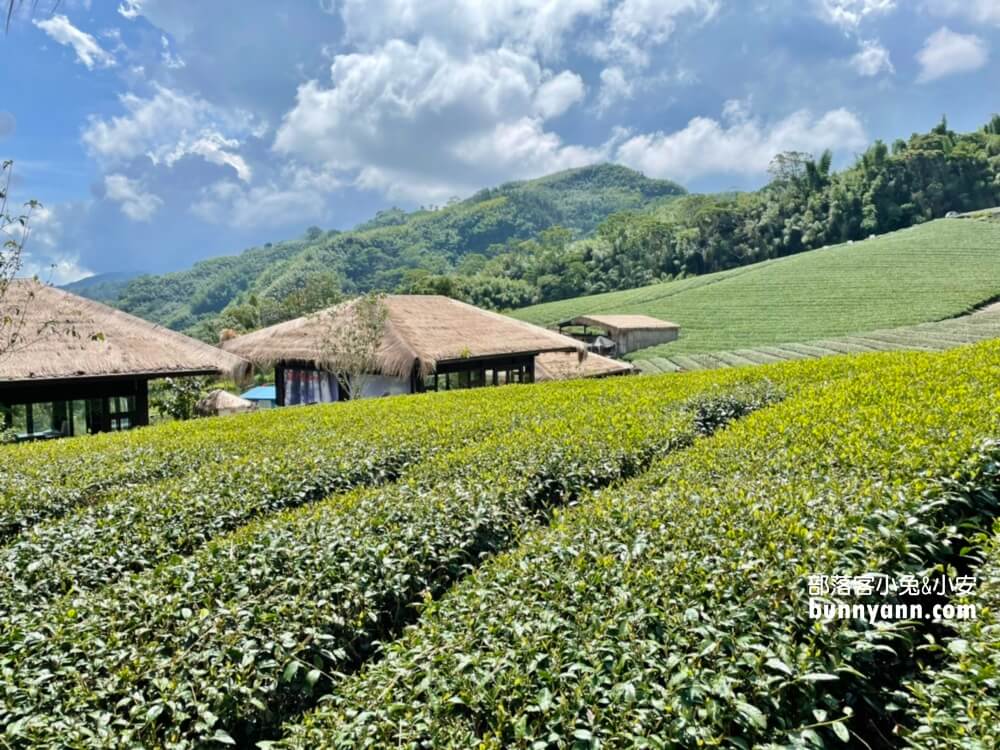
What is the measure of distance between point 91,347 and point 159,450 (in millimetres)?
6669

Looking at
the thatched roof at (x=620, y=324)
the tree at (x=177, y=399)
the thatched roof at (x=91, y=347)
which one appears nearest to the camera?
the thatched roof at (x=91, y=347)

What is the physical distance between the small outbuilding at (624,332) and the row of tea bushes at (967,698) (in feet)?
120

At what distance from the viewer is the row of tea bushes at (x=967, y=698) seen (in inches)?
71.7

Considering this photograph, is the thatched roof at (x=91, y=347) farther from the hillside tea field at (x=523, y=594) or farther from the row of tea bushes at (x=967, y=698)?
the row of tea bushes at (x=967, y=698)

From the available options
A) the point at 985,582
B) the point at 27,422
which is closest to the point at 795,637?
the point at 985,582

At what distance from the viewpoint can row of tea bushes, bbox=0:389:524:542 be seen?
564cm

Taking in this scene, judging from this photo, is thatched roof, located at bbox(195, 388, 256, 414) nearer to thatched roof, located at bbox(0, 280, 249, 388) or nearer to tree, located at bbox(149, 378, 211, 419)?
tree, located at bbox(149, 378, 211, 419)

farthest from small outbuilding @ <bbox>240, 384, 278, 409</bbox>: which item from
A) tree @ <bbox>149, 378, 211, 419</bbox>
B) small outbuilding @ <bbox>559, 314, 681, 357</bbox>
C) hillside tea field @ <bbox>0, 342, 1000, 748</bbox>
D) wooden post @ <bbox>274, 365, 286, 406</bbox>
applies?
hillside tea field @ <bbox>0, 342, 1000, 748</bbox>

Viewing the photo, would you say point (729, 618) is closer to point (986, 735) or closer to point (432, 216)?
point (986, 735)

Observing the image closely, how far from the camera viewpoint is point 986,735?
1782 mm

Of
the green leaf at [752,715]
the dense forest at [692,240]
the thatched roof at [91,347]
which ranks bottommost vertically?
the green leaf at [752,715]

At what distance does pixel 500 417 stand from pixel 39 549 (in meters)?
4.94

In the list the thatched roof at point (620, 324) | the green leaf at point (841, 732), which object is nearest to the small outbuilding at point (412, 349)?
the green leaf at point (841, 732)

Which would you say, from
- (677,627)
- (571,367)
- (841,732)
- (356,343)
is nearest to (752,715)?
(841,732)
